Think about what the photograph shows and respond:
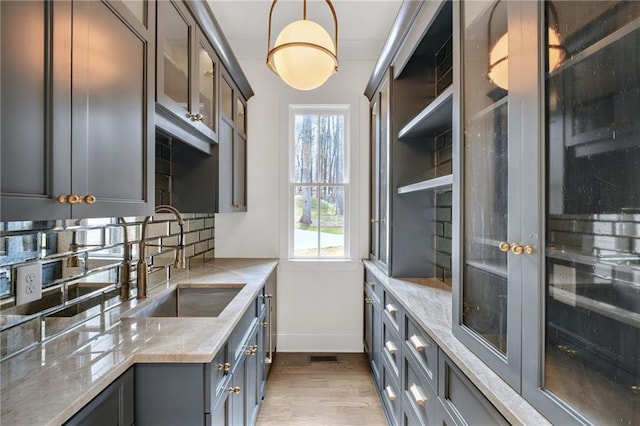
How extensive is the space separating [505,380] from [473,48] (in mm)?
1140

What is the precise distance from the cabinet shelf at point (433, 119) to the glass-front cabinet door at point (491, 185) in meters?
0.30

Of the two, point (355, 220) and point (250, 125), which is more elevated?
point (250, 125)

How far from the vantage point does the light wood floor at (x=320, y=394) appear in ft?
7.15

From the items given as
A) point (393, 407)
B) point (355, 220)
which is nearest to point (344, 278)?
point (355, 220)

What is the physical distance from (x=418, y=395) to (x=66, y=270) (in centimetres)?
164

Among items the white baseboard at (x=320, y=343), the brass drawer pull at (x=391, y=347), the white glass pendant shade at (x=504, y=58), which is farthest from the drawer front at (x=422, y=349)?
the white baseboard at (x=320, y=343)

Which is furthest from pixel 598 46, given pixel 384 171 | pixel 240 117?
pixel 240 117

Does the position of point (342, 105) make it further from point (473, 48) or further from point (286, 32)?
point (473, 48)

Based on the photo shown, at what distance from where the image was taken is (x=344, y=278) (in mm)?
3230

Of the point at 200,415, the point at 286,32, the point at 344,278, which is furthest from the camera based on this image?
the point at 344,278

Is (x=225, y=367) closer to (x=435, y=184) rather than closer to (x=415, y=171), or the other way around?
(x=435, y=184)

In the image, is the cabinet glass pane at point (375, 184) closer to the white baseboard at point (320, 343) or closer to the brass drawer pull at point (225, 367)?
the white baseboard at point (320, 343)

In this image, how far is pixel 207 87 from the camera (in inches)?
80.9

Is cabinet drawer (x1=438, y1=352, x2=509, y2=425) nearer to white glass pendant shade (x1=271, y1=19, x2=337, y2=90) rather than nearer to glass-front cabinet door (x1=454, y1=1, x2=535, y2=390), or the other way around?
glass-front cabinet door (x1=454, y1=1, x2=535, y2=390)
